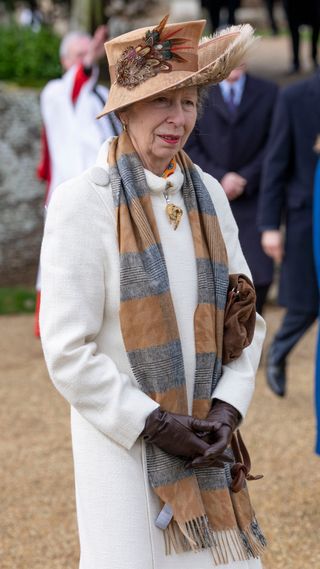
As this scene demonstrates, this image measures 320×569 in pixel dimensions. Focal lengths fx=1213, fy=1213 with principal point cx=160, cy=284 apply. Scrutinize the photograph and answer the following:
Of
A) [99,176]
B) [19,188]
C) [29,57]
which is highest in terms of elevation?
[99,176]

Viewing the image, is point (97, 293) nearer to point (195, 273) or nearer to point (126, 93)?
point (195, 273)

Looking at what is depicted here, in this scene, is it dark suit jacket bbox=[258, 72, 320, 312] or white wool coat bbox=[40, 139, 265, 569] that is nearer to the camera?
white wool coat bbox=[40, 139, 265, 569]

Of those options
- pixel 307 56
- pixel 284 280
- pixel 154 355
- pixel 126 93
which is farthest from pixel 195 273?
pixel 307 56

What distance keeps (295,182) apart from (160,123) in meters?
3.73

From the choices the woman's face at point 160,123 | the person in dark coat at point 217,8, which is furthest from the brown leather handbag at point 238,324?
the person in dark coat at point 217,8

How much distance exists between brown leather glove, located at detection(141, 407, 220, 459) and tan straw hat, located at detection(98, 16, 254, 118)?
0.74 metres

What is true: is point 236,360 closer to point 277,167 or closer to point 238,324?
point 238,324

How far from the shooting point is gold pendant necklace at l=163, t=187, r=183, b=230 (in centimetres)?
297

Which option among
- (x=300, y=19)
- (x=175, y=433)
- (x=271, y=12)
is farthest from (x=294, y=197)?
(x=271, y=12)

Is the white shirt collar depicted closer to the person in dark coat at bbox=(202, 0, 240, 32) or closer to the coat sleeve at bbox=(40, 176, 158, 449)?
the coat sleeve at bbox=(40, 176, 158, 449)

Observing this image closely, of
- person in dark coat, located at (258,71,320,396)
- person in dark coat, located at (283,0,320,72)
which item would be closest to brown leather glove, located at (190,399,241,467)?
person in dark coat, located at (258,71,320,396)

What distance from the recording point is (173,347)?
2.86m

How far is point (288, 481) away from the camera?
546 cm

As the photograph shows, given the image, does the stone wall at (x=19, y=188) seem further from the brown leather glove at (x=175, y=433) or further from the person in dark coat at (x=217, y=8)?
the brown leather glove at (x=175, y=433)
